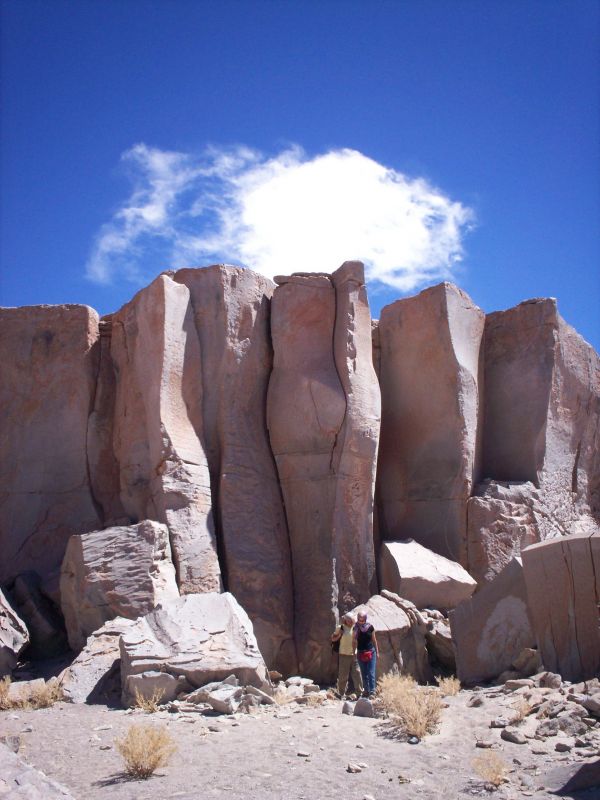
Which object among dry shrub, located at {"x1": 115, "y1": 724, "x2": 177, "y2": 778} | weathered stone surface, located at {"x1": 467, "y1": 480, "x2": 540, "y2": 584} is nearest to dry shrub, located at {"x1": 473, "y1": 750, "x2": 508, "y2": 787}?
dry shrub, located at {"x1": 115, "y1": 724, "x2": 177, "y2": 778}

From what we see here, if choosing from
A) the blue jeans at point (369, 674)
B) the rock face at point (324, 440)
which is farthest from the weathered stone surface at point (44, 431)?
the blue jeans at point (369, 674)

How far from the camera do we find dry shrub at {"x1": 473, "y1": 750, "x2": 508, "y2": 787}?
5.48m

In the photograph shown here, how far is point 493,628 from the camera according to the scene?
913 centimetres

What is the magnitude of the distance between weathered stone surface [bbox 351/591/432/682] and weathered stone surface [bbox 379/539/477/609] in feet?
1.44

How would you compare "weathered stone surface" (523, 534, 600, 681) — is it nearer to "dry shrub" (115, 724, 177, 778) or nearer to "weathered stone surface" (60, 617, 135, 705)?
"dry shrub" (115, 724, 177, 778)

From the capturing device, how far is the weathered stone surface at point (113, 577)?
10.5m

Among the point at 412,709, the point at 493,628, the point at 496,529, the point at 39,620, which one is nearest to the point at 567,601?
the point at 493,628

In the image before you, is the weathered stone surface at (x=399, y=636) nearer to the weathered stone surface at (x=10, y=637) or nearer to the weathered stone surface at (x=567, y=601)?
the weathered stone surface at (x=567, y=601)

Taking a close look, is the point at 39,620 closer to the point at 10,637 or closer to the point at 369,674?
the point at 10,637

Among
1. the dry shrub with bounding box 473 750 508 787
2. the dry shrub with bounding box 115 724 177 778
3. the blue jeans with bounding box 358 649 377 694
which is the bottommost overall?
the dry shrub with bounding box 473 750 508 787

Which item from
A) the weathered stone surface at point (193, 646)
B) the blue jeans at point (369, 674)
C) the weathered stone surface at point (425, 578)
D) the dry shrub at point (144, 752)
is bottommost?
the dry shrub at point (144, 752)

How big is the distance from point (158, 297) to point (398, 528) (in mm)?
5181

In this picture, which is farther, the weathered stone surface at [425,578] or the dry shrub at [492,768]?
the weathered stone surface at [425,578]

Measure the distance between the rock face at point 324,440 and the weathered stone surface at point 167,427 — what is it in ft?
4.51
